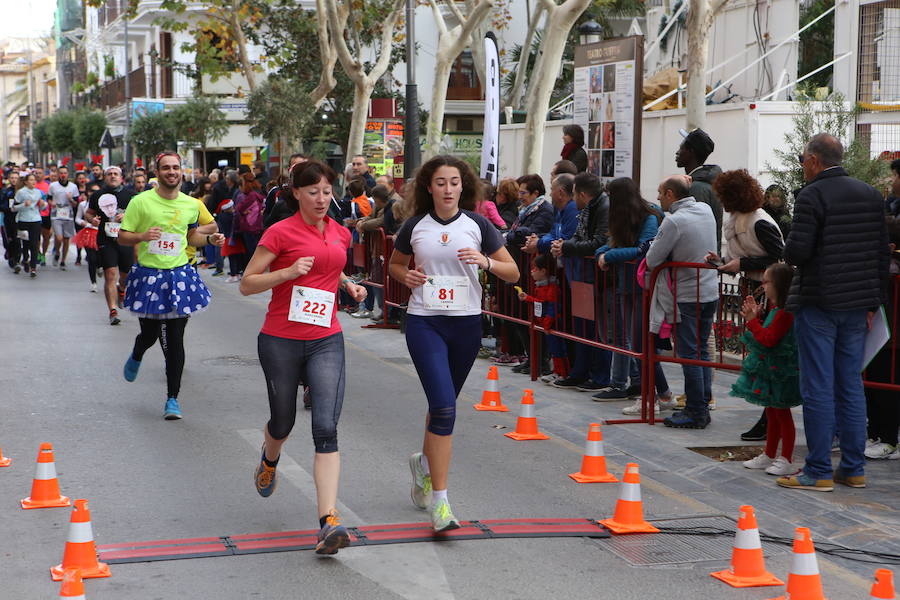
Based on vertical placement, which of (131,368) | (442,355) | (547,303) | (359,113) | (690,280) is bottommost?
(131,368)

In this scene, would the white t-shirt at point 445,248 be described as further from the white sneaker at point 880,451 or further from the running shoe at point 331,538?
the white sneaker at point 880,451

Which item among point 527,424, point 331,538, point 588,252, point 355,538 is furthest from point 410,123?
point 331,538

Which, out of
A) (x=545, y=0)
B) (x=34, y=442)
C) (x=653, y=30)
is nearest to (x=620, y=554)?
(x=34, y=442)

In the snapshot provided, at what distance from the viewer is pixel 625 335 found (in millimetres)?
9727

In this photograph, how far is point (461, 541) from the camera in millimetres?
6023

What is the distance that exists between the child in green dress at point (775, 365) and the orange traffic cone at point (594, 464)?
3.08 ft

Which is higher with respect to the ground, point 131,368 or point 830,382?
point 830,382

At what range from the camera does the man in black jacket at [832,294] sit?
695 cm

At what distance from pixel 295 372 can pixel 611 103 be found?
26.5 ft

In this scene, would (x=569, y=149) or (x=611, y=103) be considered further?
(x=611, y=103)

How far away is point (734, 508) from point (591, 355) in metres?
3.99

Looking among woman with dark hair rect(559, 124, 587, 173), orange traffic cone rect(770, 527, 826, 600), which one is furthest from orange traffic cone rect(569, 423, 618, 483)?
woman with dark hair rect(559, 124, 587, 173)

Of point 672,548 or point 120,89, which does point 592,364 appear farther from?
point 120,89

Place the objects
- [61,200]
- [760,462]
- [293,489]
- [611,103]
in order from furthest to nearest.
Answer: [61,200], [611,103], [760,462], [293,489]
